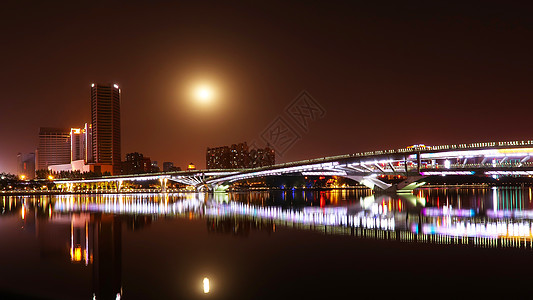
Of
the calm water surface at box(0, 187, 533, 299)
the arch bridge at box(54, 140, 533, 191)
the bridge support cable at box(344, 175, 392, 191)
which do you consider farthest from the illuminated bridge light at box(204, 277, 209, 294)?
the bridge support cable at box(344, 175, 392, 191)

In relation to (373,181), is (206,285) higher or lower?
lower

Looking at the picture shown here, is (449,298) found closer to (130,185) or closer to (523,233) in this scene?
(523,233)

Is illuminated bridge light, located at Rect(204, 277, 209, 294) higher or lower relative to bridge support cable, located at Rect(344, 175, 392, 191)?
lower

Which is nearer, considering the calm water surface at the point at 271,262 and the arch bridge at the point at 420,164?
the calm water surface at the point at 271,262

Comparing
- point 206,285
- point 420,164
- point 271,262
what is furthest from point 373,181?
point 206,285

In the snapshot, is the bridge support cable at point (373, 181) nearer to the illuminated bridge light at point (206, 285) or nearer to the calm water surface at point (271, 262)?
the calm water surface at point (271, 262)

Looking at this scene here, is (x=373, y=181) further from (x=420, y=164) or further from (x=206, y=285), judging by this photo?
(x=206, y=285)

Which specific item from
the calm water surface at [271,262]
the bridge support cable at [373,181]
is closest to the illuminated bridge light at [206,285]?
the calm water surface at [271,262]

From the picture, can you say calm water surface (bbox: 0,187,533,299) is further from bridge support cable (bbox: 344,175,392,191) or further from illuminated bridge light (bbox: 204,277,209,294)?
bridge support cable (bbox: 344,175,392,191)

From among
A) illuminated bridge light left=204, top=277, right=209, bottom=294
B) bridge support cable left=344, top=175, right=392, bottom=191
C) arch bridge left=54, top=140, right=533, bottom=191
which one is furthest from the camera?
bridge support cable left=344, top=175, right=392, bottom=191

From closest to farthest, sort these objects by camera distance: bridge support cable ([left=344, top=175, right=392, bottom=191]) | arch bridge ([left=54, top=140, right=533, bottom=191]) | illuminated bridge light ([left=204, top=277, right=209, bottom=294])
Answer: illuminated bridge light ([left=204, top=277, right=209, bottom=294]) < arch bridge ([left=54, top=140, right=533, bottom=191]) < bridge support cable ([left=344, top=175, right=392, bottom=191])

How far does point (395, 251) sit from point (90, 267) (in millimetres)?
12837

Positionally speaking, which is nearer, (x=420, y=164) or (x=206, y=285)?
(x=206, y=285)

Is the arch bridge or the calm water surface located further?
the arch bridge
